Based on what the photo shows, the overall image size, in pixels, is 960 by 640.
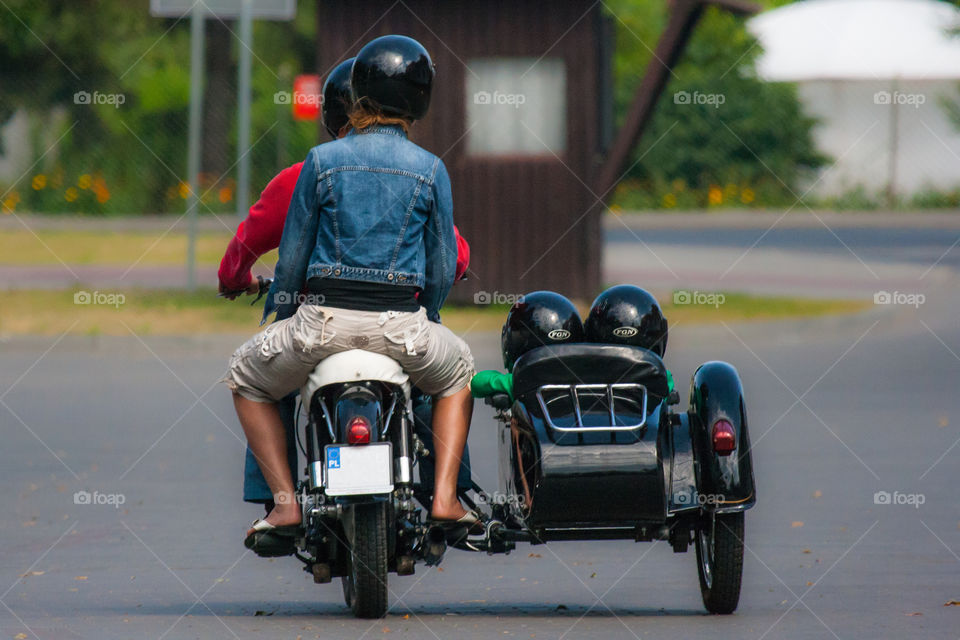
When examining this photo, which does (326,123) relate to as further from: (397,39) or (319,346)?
(319,346)

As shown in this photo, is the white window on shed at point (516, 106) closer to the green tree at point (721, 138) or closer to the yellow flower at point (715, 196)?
the green tree at point (721, 138)

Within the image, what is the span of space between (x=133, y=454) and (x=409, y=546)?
4.54 m

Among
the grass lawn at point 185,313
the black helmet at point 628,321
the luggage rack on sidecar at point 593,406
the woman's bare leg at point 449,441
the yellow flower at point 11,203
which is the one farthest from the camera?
the yellow flower at point 11,203

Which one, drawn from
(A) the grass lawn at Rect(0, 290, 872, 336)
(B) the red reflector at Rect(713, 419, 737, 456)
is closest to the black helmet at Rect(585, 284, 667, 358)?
(B) the red reflector at Rect(713, 419, 737, 456)

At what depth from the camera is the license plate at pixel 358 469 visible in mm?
4715

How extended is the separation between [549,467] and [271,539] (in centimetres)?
87

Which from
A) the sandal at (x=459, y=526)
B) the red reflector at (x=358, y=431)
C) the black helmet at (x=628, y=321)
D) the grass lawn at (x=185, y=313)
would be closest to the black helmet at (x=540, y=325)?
the black helmet at (x=628, y=321)

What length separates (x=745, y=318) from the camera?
16359 millimetres

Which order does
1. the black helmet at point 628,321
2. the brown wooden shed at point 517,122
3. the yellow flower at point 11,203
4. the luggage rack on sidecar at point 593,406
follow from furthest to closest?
the yellow flower at point 11,203 < the brown wooden shed at point 517,122 < the black helmet at point 628,321 < the luggage rack on sidecar at point 593,406

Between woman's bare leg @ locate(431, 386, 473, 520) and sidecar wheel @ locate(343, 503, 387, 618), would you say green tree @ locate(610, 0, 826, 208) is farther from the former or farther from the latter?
sidecar wheel @ locate(343, 503, 387, 618)

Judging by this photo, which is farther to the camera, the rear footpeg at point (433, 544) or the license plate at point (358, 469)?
the rear footpeg at point (433, 544)

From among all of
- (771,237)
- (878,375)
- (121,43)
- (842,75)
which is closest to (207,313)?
(878,375)

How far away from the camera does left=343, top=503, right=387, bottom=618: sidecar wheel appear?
480cm

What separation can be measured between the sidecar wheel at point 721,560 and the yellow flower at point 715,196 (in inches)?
1250
